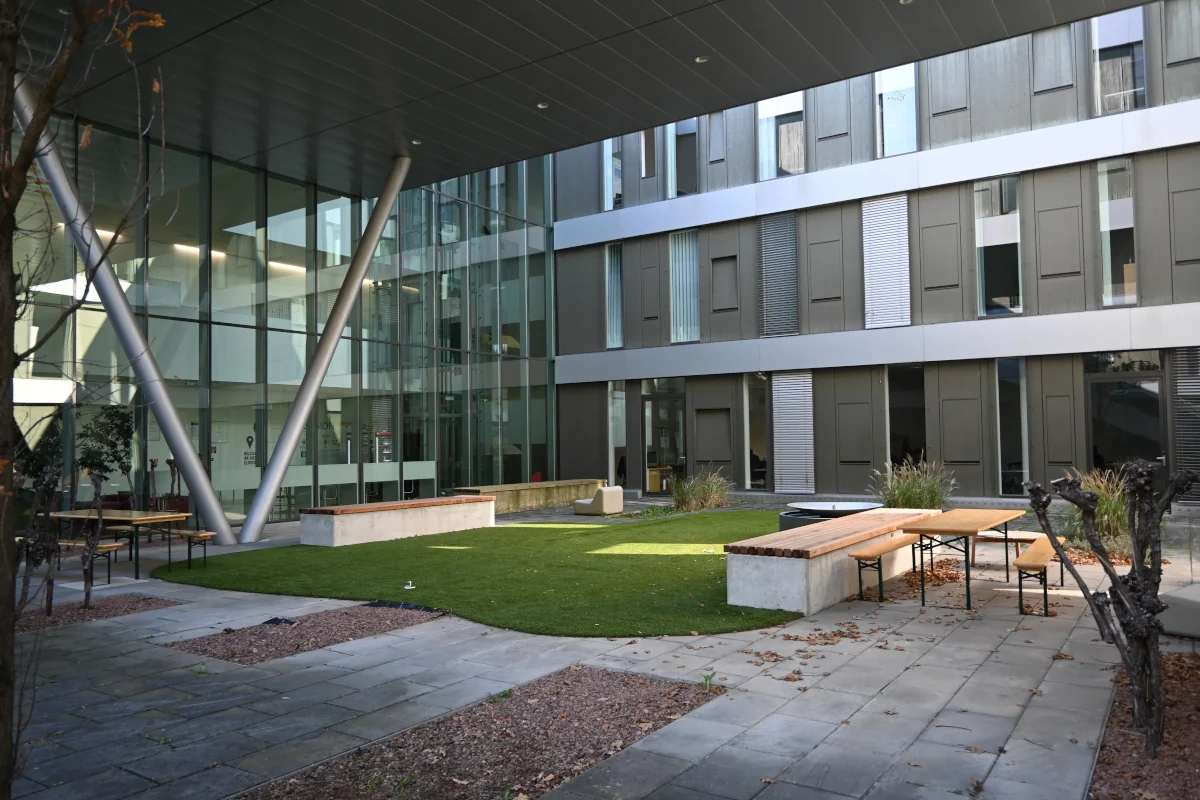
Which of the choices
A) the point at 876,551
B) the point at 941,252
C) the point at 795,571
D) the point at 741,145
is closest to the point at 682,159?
the point at 741,145

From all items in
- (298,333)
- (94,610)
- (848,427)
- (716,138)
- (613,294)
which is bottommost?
(94,610)

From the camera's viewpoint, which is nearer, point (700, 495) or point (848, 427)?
point (700, 495)

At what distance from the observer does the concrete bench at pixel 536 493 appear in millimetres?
20203

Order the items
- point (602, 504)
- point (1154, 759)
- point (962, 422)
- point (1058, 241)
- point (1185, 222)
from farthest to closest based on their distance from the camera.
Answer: point (962, 422) < point (1058, 241) < point (602, 504) < point (1185, 222) < point (1154, 759)

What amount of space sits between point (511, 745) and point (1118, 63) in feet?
65.1

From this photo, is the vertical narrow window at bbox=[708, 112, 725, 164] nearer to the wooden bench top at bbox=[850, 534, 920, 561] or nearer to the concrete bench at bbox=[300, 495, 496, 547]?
the concrete bench at bbox=[300, 495, 496, 547]

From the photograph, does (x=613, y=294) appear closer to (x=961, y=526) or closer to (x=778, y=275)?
(x=778, y=275)

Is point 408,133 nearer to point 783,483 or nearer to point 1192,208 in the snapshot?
point 783,483

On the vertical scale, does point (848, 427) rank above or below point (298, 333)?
below

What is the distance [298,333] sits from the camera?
59.0 ft

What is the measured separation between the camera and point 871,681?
582cm

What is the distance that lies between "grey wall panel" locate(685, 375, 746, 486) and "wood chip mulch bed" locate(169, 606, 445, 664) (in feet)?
51.3

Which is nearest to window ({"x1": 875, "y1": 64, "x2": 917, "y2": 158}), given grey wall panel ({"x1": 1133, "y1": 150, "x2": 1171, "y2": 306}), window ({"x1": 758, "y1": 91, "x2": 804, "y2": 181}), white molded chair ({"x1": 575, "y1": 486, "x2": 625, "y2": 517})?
window ({"x1": 758, "y1": 91, "x2": 804, "y2": 181})

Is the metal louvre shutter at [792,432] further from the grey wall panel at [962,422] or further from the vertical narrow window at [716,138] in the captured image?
the vertical narrow window at [716,138]
